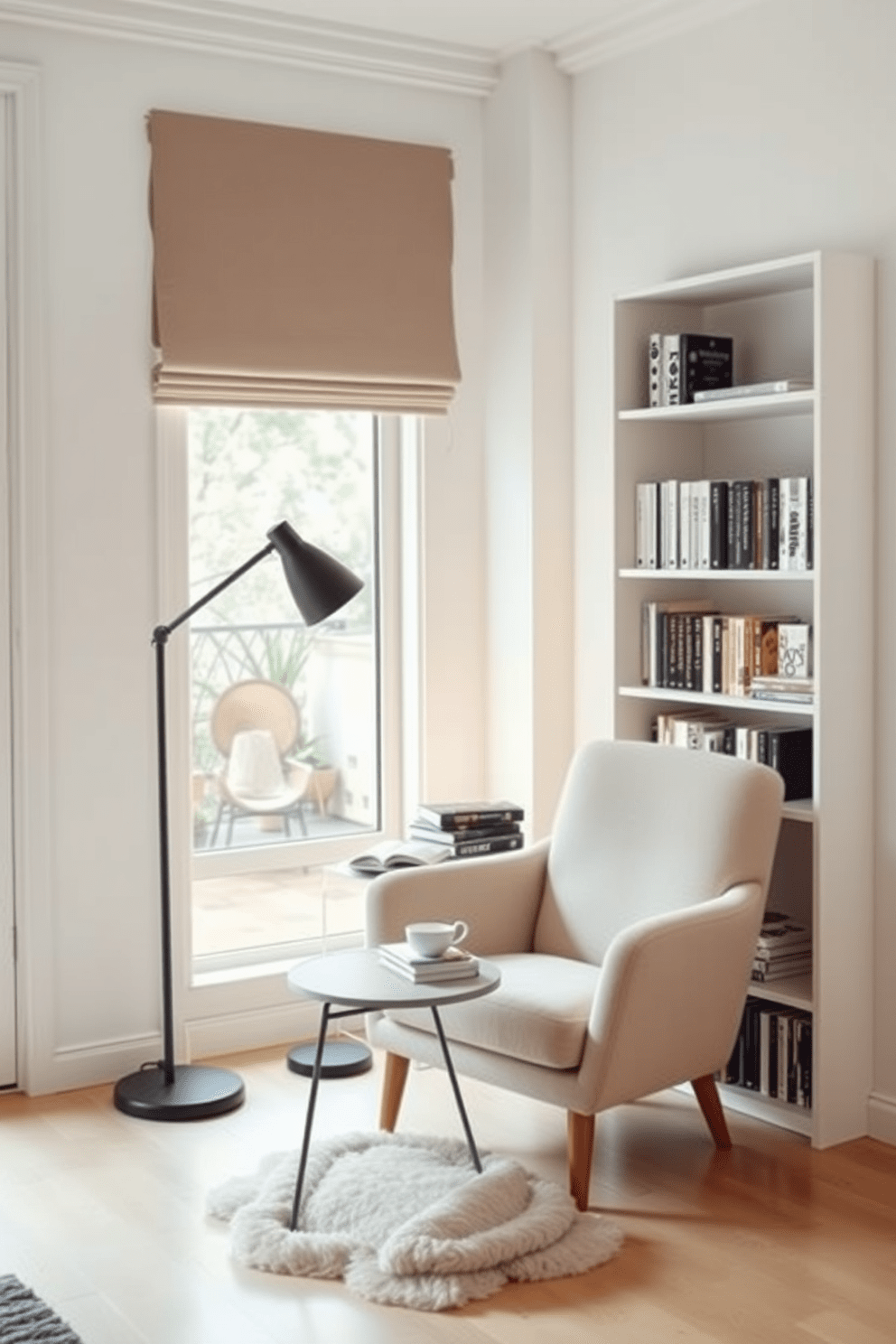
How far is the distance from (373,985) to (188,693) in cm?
143

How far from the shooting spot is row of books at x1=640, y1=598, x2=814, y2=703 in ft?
13.0

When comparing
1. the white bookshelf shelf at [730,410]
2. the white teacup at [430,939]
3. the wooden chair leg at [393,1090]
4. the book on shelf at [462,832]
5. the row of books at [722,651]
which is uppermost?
the white bookshelf shelf at [730,410]

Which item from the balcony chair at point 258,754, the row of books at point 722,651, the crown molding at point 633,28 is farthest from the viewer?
the balcony chair at point 258,754

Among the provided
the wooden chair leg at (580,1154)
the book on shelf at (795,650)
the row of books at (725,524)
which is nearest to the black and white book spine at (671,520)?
the row of books at (725,524)

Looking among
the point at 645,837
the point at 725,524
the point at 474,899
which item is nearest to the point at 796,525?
the point at 725,524

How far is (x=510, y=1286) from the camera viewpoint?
3.13 metres

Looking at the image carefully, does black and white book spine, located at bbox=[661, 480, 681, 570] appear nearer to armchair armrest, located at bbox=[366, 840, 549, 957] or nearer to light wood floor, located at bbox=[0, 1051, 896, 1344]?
armchair armrest, located at bbox=[366, 840, 549, 957]

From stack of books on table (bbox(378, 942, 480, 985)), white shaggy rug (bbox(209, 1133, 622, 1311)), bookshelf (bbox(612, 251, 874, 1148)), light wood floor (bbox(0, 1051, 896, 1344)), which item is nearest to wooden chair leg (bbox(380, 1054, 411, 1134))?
light wood floor (bbox(0, 1051, 896, 1344))

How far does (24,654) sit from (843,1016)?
6.98ft

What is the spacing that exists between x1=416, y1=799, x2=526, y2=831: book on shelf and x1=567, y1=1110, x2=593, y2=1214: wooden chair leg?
116cm

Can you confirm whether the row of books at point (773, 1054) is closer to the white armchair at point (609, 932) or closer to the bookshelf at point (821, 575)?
the bookshelf at point (821, 575)

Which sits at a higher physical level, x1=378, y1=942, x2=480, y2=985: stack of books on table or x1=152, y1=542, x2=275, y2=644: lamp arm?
x1=152, y1=542, x2=275, y2=644: lamp arm

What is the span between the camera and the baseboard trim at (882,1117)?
3.86 m

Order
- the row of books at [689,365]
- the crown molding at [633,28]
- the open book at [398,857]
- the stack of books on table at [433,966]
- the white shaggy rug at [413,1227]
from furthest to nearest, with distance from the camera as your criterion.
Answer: the open book at [398,857] < the crown molding at [633,28] < the row of books at [689,365] < the stack of books on table at [433,966] < the white shaggy rug at [413,1227]
